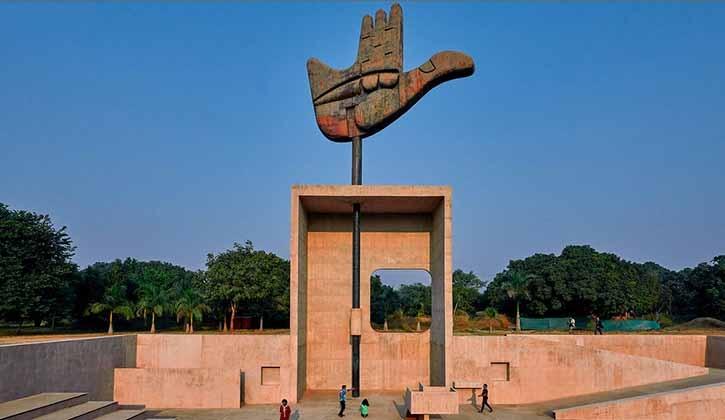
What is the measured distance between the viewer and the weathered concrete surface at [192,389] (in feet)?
57.2

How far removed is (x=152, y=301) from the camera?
42.3 m

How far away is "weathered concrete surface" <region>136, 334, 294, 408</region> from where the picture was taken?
18.3 metres

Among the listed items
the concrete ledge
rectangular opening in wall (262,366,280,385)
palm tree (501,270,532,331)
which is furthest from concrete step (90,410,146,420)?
palm tree (501,270,532,331)

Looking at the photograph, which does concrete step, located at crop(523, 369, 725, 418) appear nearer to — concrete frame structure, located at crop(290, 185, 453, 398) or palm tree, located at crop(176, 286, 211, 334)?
concrete frame structure, located at crop(290, 185, 453, 398)

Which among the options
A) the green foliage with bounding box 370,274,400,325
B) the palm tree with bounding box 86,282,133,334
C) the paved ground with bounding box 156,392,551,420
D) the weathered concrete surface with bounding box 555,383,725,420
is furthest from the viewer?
the green foliage with bounding box 370,274,400,325

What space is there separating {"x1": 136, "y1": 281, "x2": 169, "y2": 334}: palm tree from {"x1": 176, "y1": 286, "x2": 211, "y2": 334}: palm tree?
42.3 inches

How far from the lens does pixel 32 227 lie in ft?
115

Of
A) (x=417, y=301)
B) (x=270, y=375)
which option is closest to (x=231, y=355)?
(x=270, y=375)

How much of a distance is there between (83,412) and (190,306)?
31.2m

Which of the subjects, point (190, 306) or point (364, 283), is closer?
point (364, 283)

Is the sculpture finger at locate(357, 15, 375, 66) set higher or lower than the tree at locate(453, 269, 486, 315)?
higher

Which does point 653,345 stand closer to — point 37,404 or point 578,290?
point 37,404

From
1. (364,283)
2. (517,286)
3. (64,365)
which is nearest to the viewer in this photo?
(64,365)

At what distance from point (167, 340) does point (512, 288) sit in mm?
33885
